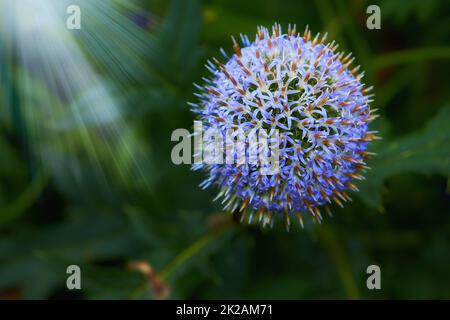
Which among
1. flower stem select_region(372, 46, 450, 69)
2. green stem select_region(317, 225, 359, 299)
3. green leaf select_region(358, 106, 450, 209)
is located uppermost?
flower stem select_region(372, 46, 450, 69)

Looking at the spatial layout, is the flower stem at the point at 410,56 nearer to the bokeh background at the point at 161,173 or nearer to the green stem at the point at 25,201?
the bokeh background at the point at 161,173

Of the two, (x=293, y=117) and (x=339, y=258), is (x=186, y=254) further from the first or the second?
(x=293, y=117)

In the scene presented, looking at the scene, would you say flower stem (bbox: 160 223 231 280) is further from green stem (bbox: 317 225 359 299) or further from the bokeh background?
green stem (bbox: 317 225 359 299)

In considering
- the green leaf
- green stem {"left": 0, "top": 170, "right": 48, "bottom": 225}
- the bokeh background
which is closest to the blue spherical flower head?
A: the green leaf

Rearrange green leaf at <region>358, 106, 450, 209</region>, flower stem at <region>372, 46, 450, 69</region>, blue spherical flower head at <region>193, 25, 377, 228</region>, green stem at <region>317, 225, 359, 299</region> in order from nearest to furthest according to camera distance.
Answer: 1. blue spherical flower head at <region>193, 25, 377, 228</region>
2. green leaf at <region>358, 106, 450, 209</region>
3. green stem at <region>317, 225, 359, 299</region>
4. flower stem at <region>372, 46, 450, 69</region>

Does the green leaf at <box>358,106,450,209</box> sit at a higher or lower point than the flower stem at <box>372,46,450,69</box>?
lower

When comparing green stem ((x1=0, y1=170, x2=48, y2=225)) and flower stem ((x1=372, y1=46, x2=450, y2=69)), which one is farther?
green stem ((x1=0, y1=170, x2=48, y2=225))

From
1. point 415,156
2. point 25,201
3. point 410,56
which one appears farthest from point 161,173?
point 410,56

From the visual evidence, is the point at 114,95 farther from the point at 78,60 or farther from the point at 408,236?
the point at 408,236
